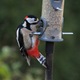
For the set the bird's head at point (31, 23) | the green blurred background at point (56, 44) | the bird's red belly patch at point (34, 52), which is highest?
the bird's head at point (31, 23)

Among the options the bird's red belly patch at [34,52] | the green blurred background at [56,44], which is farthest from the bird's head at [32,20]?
the green blurred background at [56,44]

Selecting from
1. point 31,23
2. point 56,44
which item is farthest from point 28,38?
point 56,44

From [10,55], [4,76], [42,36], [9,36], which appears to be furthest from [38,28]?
[9,36]

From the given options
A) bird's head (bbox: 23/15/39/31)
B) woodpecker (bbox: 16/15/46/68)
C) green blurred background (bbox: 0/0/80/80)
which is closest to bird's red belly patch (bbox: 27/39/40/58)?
woodpecker (bbox: 16/15/46/68)

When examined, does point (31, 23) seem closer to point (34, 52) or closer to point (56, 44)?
point (34, 52)

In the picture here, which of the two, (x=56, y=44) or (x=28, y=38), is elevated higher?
(x=28, y=38)

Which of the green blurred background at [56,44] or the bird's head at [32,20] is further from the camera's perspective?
the green blurred background at [56,44]

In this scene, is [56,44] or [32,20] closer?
[32,20]

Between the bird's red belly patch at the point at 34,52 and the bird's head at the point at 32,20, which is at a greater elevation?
the bird's head at the point at 32,20

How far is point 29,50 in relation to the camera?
4.65 meters

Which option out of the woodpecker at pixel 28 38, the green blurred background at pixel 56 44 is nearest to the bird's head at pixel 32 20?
the woodpecker at pixel 28 38

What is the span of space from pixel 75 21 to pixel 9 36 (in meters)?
1.13

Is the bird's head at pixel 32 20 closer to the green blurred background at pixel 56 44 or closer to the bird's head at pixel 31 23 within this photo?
the bird's head at pixel 31 23

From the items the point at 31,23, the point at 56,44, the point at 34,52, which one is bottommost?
the point at 56,44
